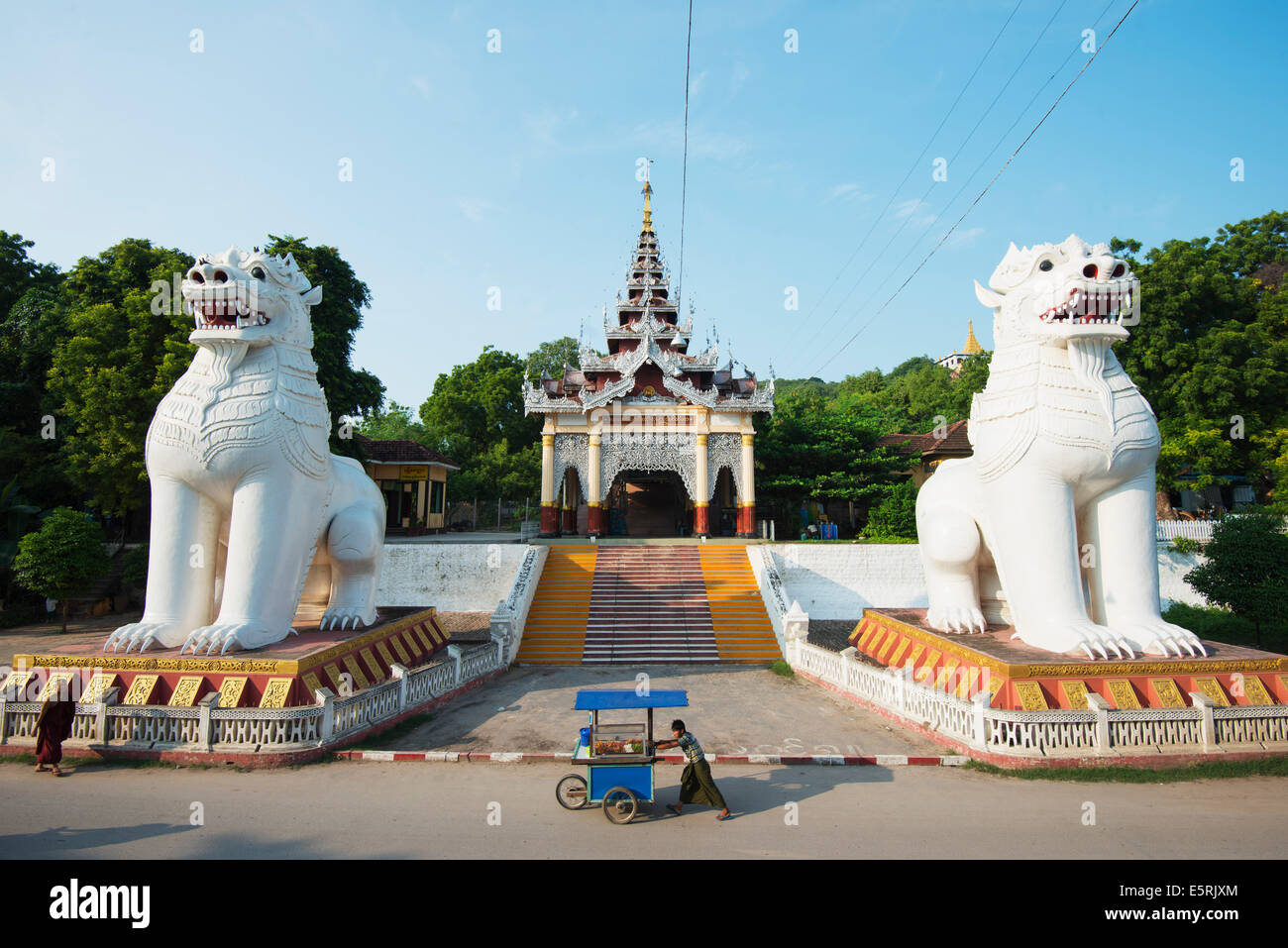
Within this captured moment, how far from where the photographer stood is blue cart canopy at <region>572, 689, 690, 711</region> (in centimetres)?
505

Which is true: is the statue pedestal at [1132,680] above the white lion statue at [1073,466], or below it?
below

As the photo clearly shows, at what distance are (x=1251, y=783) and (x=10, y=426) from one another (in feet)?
82.2

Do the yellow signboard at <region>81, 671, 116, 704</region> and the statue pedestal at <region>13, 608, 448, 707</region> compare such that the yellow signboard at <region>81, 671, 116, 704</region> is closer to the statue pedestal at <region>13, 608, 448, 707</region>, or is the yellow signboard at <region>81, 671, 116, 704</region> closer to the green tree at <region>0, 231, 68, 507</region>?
the statue pedestal at <region>13, 608, 448, 707</region>

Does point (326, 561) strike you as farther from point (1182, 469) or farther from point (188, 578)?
point (1182, 469)

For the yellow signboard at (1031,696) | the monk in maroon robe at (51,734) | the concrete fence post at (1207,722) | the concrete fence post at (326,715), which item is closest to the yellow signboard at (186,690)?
the monk in maroon robe at (51,734)

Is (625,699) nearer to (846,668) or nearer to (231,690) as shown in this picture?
(231,690)

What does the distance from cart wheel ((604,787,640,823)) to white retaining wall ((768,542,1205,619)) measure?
11.4 metres

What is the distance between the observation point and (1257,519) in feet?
41.9

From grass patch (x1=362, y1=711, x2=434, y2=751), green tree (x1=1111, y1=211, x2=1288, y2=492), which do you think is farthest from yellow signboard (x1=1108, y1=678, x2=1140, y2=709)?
green tree (x1=1111, y1=211, x2=1288, y2=492)

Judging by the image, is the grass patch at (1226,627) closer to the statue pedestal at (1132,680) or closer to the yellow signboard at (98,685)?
the statue pedestal at (1132,680)

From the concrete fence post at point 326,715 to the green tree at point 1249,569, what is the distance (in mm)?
15543

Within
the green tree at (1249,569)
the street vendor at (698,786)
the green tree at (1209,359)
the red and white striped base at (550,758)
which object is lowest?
the red and white striped base at (550,758)

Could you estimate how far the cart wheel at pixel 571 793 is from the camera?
4.92 metres
